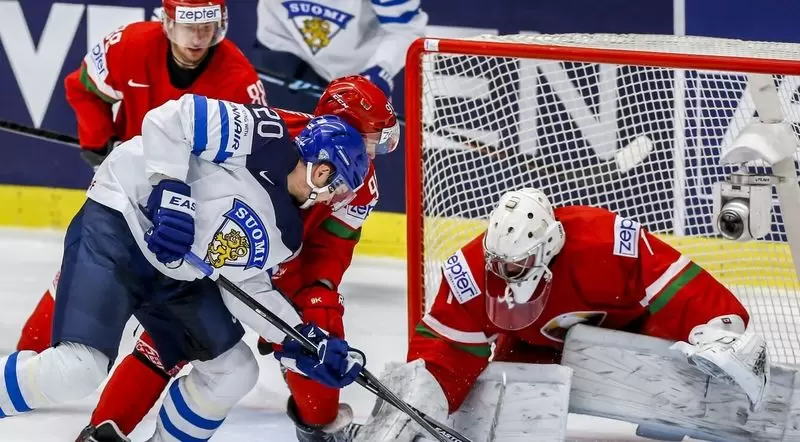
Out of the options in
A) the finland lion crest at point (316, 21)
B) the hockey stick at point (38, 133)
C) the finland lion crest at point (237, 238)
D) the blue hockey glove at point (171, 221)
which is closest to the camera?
the blue hockey glove at point (171, 221)

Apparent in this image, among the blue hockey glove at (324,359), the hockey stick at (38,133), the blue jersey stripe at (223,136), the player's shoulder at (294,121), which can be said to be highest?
the hockey stick at (38,133)

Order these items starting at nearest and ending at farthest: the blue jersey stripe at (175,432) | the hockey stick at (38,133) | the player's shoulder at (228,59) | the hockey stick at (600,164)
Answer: the blue jersey stripe at (175,432) → the hockey stick at (600,164) → the player's shoulder at (228,59) → the hockey stick at (38,133)

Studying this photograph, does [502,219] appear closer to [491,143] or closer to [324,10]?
[491,143]

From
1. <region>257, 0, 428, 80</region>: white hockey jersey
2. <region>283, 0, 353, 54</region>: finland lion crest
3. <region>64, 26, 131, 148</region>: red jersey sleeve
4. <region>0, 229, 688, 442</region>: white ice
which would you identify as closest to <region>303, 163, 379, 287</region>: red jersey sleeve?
<region>0, 229, 688, 442</region>: white ice

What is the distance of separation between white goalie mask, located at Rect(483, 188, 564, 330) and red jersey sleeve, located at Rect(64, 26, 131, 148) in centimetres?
128

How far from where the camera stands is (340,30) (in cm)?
502

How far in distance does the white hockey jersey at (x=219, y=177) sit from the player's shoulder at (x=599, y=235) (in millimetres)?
674

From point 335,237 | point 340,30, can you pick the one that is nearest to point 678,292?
point 335,237

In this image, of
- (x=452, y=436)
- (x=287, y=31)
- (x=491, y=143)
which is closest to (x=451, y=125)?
(x=491, y=143)

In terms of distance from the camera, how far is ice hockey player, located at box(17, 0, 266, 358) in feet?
12.4

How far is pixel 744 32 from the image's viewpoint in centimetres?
461

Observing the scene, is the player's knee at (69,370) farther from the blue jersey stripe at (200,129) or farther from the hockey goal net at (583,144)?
the hockey goal net at (583,144)

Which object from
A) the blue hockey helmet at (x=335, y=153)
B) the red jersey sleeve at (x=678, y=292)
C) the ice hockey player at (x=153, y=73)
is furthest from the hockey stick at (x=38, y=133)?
the red jersey sleeve at (x=678, y=292)

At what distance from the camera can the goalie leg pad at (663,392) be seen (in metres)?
3.18
